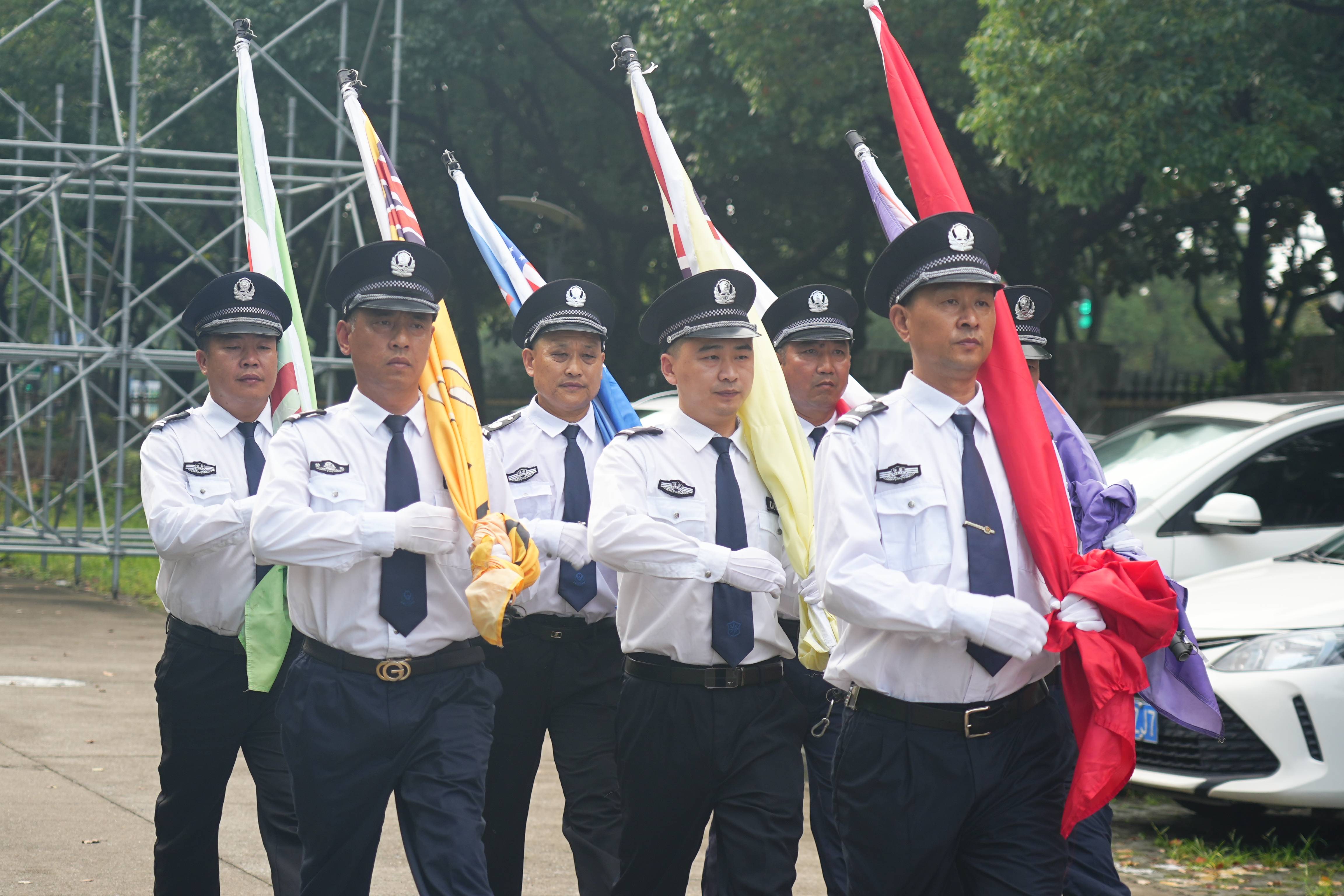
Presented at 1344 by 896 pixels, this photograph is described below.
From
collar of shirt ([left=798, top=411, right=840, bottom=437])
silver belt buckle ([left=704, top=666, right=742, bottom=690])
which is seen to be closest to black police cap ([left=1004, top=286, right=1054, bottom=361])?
collar of shirt ([left=798, top=411, right=840, bottom=437])

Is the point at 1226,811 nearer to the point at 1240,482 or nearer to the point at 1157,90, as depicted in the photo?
the point at 1240,482

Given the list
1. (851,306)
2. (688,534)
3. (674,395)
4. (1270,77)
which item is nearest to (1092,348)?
(1270,77)

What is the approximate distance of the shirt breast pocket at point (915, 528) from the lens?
346 cm

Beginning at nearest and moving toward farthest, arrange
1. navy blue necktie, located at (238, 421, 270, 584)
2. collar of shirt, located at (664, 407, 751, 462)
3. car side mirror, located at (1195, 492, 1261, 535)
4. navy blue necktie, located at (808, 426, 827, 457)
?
collar of shirt, located at (664, 407, 751, 462), navy blue necktie, located at (238, 421, 270, 584), navy blue necktie, located at (808, 426, 827, 457), car side mirror, located at (1195, 492, 1261, 535)

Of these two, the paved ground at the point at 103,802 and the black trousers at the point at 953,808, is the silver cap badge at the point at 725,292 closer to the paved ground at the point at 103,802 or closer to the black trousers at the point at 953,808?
the black trousers at the point at 953,808

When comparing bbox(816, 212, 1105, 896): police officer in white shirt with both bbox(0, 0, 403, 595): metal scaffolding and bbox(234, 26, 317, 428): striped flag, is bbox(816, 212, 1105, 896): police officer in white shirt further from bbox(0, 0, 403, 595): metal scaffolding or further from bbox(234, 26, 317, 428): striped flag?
bbox(0, 0, 403, 595): metal scaffolding

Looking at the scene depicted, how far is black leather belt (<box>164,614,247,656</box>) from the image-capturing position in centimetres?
482

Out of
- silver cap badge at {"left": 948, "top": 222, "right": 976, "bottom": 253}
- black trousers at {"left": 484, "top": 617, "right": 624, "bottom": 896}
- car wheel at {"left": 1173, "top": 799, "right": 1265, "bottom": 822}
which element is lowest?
car wheel at {"left": 1173, "top": 799, "right": 1265, "bottom": 822}

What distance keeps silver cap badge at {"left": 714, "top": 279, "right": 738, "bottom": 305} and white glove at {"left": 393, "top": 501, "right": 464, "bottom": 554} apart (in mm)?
1041

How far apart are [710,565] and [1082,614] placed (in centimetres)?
114

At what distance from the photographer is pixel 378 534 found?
13.1 feet

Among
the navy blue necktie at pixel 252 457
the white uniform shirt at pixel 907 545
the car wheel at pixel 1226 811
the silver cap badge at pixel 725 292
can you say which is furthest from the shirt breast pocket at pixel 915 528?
the car wheel at pixel 1226 811

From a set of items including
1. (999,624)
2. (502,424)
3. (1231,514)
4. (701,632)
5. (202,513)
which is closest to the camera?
(999,624)

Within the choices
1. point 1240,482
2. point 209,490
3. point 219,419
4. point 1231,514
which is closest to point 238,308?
point 219,419
